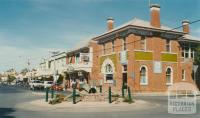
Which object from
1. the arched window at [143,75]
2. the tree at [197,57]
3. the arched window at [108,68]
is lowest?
the arched window at [143,75]

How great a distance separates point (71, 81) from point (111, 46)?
1692 cm

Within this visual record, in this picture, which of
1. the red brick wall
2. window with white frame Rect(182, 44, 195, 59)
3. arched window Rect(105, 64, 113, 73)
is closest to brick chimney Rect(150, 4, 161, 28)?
the red brick wall

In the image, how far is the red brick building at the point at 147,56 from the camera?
41.2m

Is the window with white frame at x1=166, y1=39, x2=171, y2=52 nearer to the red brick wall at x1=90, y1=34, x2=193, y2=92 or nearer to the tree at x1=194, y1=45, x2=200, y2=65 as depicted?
the red brick wall at x1=90, y1=34, x2=193, y2=92

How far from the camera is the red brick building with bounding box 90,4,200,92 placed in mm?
41188

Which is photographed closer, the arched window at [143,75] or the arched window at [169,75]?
the arched window at [143,75]

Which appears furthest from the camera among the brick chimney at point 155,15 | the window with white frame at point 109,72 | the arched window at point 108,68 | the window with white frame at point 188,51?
the window with white frame at point 188,51

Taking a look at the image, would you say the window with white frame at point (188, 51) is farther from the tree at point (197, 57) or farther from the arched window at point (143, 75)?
the arched window at point (143, 75)

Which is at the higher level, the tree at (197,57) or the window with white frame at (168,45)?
the window with white frame at (168,45)

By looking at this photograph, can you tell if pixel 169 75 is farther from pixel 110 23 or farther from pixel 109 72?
pixel 110 23

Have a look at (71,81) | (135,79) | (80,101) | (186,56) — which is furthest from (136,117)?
(71,81)

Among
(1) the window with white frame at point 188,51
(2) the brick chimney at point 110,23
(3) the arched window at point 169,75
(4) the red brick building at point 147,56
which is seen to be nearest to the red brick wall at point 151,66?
(4) the red brick building at point 147,56

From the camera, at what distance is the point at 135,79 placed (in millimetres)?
40875

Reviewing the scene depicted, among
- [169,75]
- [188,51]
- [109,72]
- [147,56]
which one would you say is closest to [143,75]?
[147,56]
